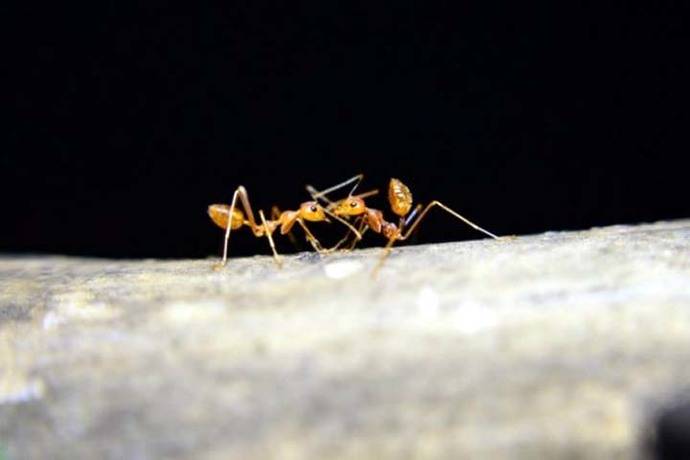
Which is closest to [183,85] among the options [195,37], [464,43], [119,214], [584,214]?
[195,37]

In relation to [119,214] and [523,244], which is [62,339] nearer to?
[523,244]

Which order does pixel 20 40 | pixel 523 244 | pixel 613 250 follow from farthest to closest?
pixel 20 40
pixel 523 244
pixel 613 250

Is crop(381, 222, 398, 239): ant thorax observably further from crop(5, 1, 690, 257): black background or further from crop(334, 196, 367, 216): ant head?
crop(5, 1, 690, 257): black background

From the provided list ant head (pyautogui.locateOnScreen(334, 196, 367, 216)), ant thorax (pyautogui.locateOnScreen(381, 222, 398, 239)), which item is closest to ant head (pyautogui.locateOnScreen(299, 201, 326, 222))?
ant head (pyautogui.locateOnScreen(334, 196, 367, 216))

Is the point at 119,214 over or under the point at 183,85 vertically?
under

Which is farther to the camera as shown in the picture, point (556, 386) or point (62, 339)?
point (62, 339)

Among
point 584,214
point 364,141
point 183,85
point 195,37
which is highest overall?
point 195,37

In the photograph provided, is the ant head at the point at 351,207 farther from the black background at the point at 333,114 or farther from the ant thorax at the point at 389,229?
the black background at the point at 333,114

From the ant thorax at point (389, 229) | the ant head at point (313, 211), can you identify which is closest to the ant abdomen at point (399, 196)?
the ant thorax at point (389, 229)
